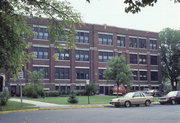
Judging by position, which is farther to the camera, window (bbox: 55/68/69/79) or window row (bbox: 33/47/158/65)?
window (bbox: 55/68/69/79)

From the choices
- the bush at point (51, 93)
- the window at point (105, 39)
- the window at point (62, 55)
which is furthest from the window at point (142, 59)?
the bush at point (51, 93)

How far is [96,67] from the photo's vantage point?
5322 cm

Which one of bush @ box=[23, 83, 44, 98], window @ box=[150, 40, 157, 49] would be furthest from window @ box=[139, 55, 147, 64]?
bush @ box=[23, 83, 44, 98]

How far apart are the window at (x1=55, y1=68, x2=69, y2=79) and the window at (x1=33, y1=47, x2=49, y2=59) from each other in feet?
10.5

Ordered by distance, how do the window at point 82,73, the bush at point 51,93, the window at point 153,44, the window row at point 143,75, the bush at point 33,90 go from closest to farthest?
the bush at point 33,90
the bush at point 51,93
the window at point 82,73
the window row at point 143,75
the window at point 153,44

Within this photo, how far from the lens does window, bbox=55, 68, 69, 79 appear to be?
4992 centimetres

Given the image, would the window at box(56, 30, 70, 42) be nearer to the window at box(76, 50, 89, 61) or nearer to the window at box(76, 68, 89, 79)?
the window at box(76, 68, 89, 79)

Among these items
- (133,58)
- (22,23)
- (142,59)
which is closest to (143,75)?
(142,59)

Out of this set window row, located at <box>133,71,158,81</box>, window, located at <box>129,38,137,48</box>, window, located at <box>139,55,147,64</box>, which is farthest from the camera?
window, located at <box>139,55,147,64</box>

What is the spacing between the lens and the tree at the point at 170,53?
213 feet

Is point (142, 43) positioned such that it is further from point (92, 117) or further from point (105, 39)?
point (92, 117)

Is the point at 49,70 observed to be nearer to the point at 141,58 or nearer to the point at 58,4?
the point at 141,58

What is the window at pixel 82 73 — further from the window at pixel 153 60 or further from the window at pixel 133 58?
the window at pixel 153 60

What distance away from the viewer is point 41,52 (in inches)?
1925
